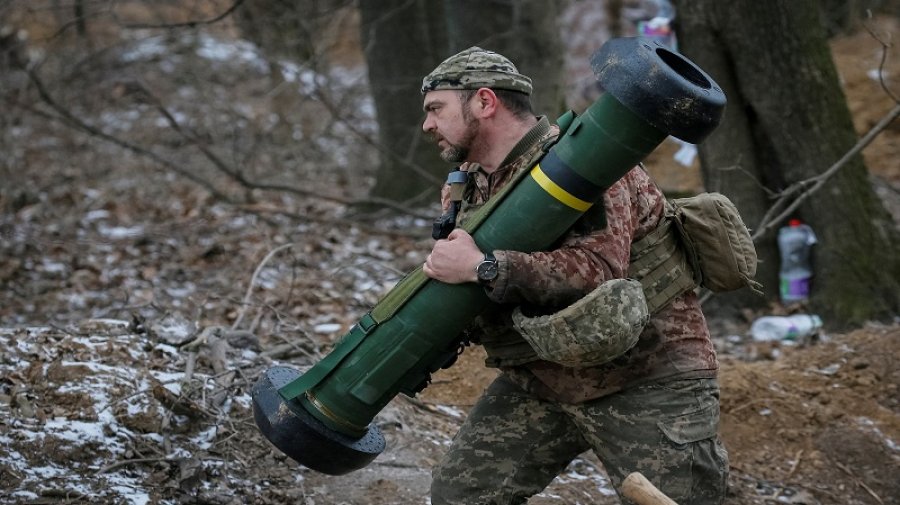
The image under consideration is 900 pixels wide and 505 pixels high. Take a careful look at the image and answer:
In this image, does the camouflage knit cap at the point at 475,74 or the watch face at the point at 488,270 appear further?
the camouflage knit cap at the point at 475,74

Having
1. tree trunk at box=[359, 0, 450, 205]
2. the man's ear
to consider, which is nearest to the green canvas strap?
the man's ear

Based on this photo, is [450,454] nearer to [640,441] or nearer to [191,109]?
[640,441]

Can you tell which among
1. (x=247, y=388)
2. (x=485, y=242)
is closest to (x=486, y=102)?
(x=485, y=242)

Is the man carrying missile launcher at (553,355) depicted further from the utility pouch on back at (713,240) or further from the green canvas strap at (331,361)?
the green canvas strap at (331,361)

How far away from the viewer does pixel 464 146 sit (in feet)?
10.5

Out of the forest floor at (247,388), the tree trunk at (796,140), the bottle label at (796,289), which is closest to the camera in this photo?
the forest floor at (247,388)

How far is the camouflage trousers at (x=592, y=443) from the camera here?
3.19 metres

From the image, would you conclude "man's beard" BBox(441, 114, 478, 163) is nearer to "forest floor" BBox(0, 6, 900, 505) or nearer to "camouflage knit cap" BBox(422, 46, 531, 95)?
"camouflage knit cap" BBox(422, 46, 531, 95)

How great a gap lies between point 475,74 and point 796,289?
4.43 metres

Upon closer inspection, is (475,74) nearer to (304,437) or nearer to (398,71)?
(304,437)

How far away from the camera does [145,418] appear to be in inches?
177

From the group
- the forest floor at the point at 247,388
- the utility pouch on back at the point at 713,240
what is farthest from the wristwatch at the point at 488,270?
the forest floor at the point at 247,388

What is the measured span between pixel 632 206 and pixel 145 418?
2.48m

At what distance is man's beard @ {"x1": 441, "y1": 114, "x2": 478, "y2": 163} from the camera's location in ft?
10.4
